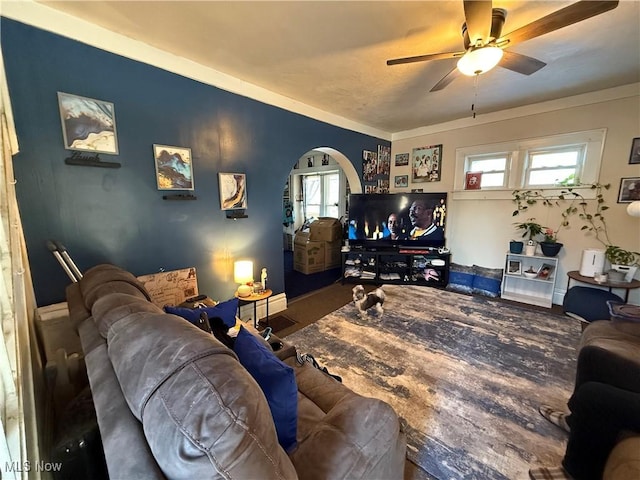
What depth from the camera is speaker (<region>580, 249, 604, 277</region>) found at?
2.86 m

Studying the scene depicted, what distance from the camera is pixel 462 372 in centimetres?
196

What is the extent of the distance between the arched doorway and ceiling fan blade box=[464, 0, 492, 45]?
90.5 inches

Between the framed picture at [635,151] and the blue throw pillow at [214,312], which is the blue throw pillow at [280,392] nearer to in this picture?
the blue throw pillow at [214,312]

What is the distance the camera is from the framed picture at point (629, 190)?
2818 mm

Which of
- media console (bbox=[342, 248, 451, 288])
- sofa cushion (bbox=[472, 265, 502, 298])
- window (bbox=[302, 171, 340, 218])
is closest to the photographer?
sofa cushion (bbox=[472, 265, 502, 298])

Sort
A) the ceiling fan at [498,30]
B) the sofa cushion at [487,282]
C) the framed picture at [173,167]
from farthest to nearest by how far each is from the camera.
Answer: the sofa cushion at [487,282] < the framed picture at [173,167] < the ceiling fan at [498,30]

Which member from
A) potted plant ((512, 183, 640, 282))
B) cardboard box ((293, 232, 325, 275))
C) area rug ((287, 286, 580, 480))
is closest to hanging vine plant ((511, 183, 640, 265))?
potted plant ((512, 183, 640, 282))

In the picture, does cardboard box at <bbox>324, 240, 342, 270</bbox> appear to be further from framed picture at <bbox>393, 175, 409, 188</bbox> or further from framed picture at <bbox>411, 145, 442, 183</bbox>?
framed picture at <bbox>411, 145, 442, 183</bbox>

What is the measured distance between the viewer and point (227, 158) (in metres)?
2.57

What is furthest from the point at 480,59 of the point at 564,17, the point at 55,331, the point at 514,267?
the point at 55,331

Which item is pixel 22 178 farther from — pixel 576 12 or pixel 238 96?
pixel 576 12

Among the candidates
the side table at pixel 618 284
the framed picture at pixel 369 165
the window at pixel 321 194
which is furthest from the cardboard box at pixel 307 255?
the side table at pixel 618 284

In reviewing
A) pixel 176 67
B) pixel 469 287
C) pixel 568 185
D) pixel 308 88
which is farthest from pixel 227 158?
pixel 568 185

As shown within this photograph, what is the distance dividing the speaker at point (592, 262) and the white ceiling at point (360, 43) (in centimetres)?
181
